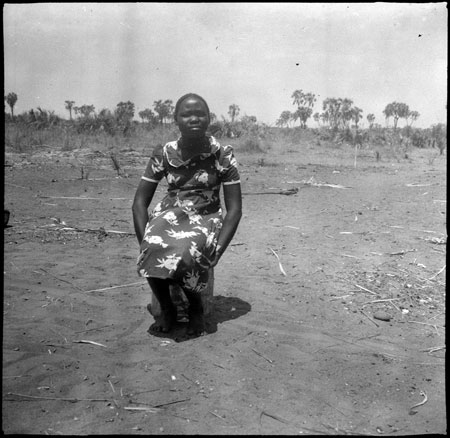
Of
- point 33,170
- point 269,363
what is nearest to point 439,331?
point 269,363

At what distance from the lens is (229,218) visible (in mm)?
3410

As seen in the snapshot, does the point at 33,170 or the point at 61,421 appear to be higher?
the point at 33,170

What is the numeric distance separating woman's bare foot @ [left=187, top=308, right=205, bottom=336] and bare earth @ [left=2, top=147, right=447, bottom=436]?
0.19 feet

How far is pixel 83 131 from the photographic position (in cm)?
1983

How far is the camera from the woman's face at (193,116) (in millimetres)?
3332

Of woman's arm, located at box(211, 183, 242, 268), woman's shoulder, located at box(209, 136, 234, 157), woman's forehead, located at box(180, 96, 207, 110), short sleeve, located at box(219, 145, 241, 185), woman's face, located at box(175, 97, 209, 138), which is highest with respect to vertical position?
woman's forehead, located at box(180, 96, 207, 110)

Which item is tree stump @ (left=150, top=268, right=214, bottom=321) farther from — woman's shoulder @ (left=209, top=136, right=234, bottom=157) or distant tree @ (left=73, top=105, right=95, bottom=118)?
distant tree @ (left=73, top=105, right=95, bottom=118)

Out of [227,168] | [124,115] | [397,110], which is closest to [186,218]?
[227,168]

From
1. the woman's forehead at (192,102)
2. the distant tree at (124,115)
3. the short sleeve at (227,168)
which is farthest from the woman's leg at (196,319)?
the distant tree at (124,115)

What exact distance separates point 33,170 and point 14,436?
30.1 ft

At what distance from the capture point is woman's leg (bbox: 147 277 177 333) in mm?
3232

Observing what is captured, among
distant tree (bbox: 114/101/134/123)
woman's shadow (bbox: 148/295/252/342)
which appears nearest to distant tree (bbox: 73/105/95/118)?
distant tree (bbox: 114/101/134/123)

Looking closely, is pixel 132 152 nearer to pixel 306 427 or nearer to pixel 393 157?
pixel 393 157

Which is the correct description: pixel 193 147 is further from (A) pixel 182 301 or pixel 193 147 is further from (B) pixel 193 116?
(A) pixel 182 301
